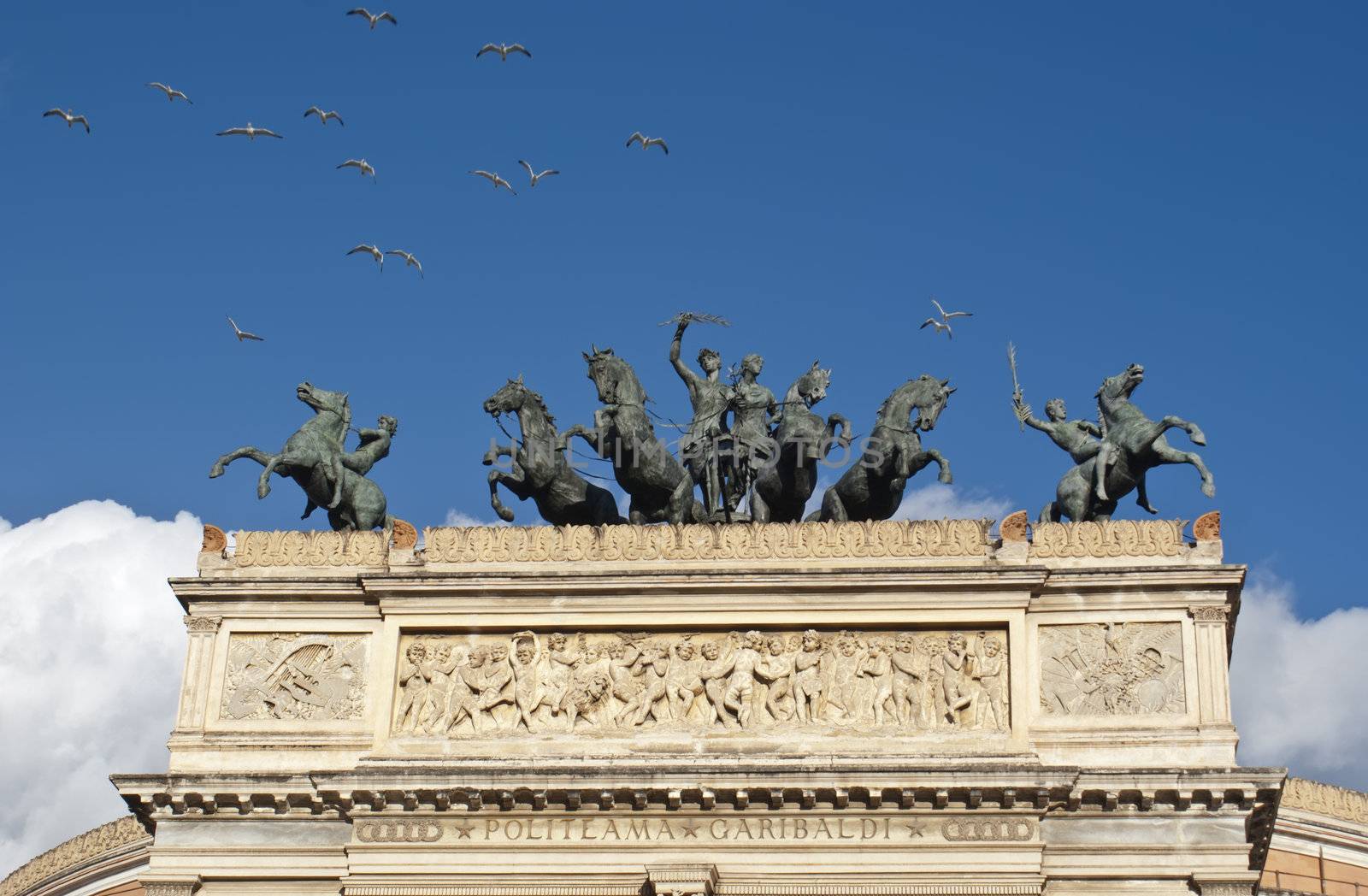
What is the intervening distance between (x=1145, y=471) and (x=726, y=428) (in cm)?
711

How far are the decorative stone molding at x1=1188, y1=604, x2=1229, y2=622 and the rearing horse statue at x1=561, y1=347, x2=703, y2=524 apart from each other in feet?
27.5

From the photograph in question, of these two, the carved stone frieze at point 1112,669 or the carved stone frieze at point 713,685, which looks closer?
the carved stone frieze at point 1112,669

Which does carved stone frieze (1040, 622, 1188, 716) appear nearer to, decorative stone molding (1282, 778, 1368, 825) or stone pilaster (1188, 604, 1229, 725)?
stone pilaster (1188, 604, 1229, 725)

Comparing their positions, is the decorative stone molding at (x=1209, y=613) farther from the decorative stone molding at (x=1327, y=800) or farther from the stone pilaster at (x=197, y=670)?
the stone pilaster at (x=197, y=670)

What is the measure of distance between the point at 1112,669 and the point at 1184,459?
376 cm

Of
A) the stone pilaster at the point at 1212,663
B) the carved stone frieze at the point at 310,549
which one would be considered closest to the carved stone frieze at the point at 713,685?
the carved stone frieze at the point at 310,549

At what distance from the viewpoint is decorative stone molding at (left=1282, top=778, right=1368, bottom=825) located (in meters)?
49.1

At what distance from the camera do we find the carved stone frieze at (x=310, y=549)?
4088 centimetres

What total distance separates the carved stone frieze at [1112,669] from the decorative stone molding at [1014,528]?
1.43 meters

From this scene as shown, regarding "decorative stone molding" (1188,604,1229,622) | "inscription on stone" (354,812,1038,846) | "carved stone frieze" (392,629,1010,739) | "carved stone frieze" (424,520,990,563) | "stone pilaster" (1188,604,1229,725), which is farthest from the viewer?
"carved stone frieze" (424,520,990,563)

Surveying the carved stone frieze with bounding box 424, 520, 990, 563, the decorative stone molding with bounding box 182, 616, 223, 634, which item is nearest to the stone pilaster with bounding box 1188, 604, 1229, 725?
the carved stone frieze with bounding box 424, 520, 990, 563

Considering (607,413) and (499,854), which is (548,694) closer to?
(499,854)

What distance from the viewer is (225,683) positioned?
40.2 metres

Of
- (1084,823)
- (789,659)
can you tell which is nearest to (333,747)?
(789,659)
